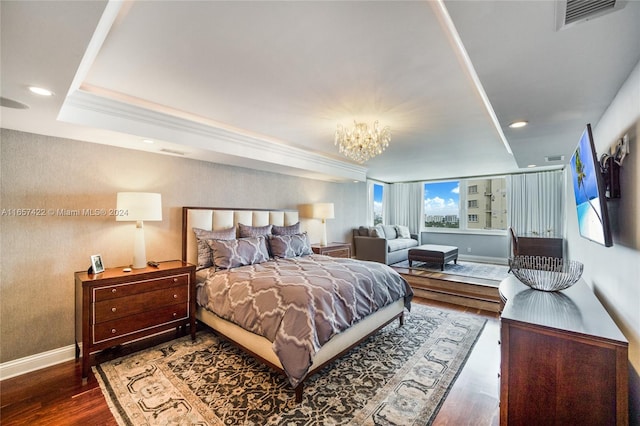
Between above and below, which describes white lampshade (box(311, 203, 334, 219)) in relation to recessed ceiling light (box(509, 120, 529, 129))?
below

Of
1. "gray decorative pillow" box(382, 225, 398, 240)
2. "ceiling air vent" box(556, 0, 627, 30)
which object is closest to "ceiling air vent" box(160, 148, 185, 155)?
"ceiling air vent" box(556, 0, 627, 30)

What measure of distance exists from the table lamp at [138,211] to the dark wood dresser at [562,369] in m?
3.07

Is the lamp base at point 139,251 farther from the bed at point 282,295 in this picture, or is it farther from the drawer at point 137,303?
the bed at point 282,295

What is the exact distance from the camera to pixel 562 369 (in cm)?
121

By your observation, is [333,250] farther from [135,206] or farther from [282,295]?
[135,206]

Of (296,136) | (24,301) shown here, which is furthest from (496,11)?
(24,301)

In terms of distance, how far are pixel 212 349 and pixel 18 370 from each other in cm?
156

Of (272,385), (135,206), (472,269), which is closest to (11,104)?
(135,206)

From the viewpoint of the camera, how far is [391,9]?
138 centimetres

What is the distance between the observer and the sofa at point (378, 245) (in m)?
6.03

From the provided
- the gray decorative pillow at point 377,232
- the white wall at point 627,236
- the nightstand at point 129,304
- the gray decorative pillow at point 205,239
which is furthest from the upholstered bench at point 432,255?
the nightstand at point 129,304

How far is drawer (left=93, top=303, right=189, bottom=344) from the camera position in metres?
2.30

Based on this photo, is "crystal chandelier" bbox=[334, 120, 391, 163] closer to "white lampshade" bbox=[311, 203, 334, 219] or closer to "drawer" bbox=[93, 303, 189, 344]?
"white lampshade" bbox=[311, 203, 334, 219]

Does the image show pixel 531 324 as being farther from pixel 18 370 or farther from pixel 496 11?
pixel 18 370
